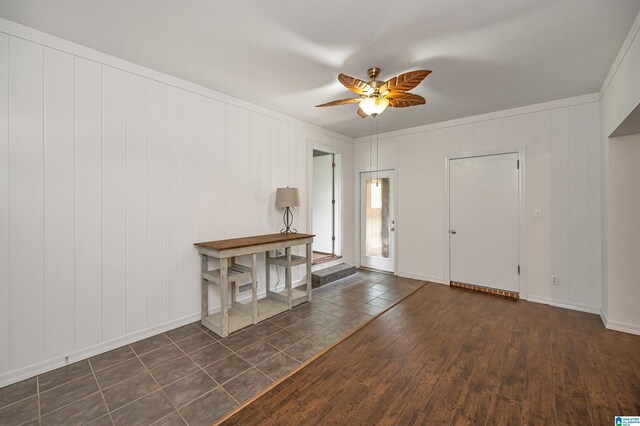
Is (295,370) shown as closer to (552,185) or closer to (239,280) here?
(239,280)

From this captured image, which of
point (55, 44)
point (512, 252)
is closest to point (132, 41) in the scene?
point (55, 44)

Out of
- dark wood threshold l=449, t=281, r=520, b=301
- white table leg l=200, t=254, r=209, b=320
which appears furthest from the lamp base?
dark wood threshold l=449, t=281, r=520, b=301

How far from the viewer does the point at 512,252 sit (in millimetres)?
3887

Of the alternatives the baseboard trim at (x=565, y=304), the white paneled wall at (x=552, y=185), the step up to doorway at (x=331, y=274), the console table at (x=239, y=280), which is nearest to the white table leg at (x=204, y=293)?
the console table at (x=239, y=280)

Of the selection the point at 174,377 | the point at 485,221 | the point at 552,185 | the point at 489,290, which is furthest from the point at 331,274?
the point at 552,185

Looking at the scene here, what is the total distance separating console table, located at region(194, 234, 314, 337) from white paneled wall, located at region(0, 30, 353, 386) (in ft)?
0.69

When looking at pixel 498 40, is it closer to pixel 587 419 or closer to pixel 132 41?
pixel 587 419

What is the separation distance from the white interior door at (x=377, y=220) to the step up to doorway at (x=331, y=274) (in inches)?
24.2

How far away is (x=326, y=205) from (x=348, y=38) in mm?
3855

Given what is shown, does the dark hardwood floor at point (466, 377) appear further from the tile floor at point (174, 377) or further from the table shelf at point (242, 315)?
the table shelf at point (242, 315)

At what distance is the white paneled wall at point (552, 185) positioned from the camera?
3.36 m

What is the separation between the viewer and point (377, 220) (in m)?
5.37

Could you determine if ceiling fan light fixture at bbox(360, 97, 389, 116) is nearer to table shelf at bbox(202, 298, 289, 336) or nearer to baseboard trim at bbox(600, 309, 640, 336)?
table shelf at bbox(202, 298, 289, 336)

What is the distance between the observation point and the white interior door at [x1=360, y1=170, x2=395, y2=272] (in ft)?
16.9
